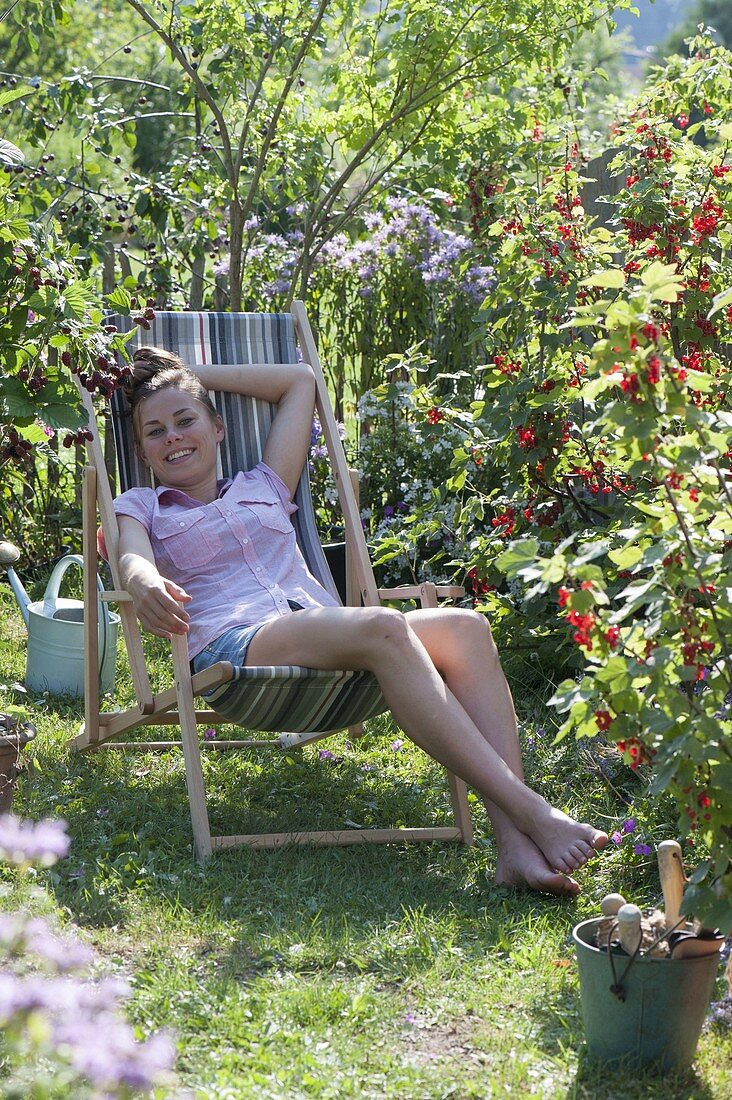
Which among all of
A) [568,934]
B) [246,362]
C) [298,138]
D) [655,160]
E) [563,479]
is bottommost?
[568,934]

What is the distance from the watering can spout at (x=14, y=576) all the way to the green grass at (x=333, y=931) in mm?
478

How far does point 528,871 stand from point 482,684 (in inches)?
17.9

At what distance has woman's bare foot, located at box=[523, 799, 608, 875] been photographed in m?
2.63

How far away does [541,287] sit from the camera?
3488 mm

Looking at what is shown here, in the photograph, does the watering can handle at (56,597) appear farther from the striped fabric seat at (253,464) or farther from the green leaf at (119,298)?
the green leaf at (119,298)

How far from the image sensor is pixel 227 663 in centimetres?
276

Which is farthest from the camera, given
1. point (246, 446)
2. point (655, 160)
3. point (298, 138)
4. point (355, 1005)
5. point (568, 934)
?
point (298, 138)

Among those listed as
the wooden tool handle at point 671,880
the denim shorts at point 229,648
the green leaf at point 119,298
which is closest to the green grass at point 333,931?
the wooden tool handle at point 671,880

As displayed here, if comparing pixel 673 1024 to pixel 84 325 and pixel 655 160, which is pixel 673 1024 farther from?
pixel 655 160

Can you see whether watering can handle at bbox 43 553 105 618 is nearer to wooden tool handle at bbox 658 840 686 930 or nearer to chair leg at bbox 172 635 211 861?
chair leg at bbox 172 635 211 861

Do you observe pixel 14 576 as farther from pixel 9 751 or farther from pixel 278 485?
pixel 9 751

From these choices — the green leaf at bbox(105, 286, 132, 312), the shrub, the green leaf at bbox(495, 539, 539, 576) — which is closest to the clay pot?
the green leaf at bbox(105, 286, 132, 312)

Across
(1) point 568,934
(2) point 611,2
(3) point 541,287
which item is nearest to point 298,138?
(2) point 611,2

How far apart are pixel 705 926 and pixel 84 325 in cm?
172
